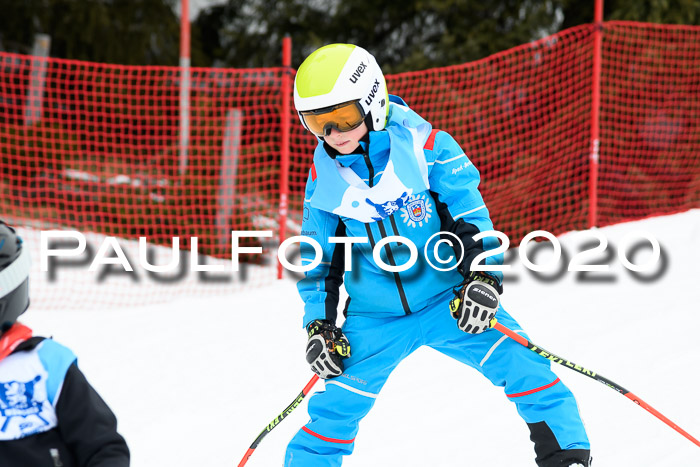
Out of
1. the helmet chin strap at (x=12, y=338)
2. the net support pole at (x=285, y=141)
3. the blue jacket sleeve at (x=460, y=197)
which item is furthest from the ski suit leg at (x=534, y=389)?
the net support pole at (x=285, y=141)

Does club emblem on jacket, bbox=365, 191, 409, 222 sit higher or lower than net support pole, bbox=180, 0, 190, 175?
lower

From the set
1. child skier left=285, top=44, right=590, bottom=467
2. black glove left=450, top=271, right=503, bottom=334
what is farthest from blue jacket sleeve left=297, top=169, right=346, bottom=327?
black glove left=450, top=271, right=503, bottom=334

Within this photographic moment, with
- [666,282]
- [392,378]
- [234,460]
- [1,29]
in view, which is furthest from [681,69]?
[1,29]

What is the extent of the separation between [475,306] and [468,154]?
5.58 meters

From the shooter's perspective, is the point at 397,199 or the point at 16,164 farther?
the point at 16,164

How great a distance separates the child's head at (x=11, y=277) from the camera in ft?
5.68

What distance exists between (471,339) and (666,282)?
368 cm

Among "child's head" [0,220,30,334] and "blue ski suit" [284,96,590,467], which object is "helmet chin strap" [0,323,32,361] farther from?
"blue ski suit" [284,96,590,467]

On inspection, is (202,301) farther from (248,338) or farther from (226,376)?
(226,376)


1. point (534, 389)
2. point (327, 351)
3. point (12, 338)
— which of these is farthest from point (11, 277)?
point (534, 389)

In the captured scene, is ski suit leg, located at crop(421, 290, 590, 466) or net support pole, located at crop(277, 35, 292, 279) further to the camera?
net support pole, located at crop(277, 35, 292, 279)

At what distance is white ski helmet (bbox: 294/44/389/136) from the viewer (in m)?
2.63

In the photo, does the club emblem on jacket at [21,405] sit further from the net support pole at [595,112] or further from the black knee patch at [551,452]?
the net support pole at [595,112]

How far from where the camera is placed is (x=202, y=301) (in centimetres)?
625
